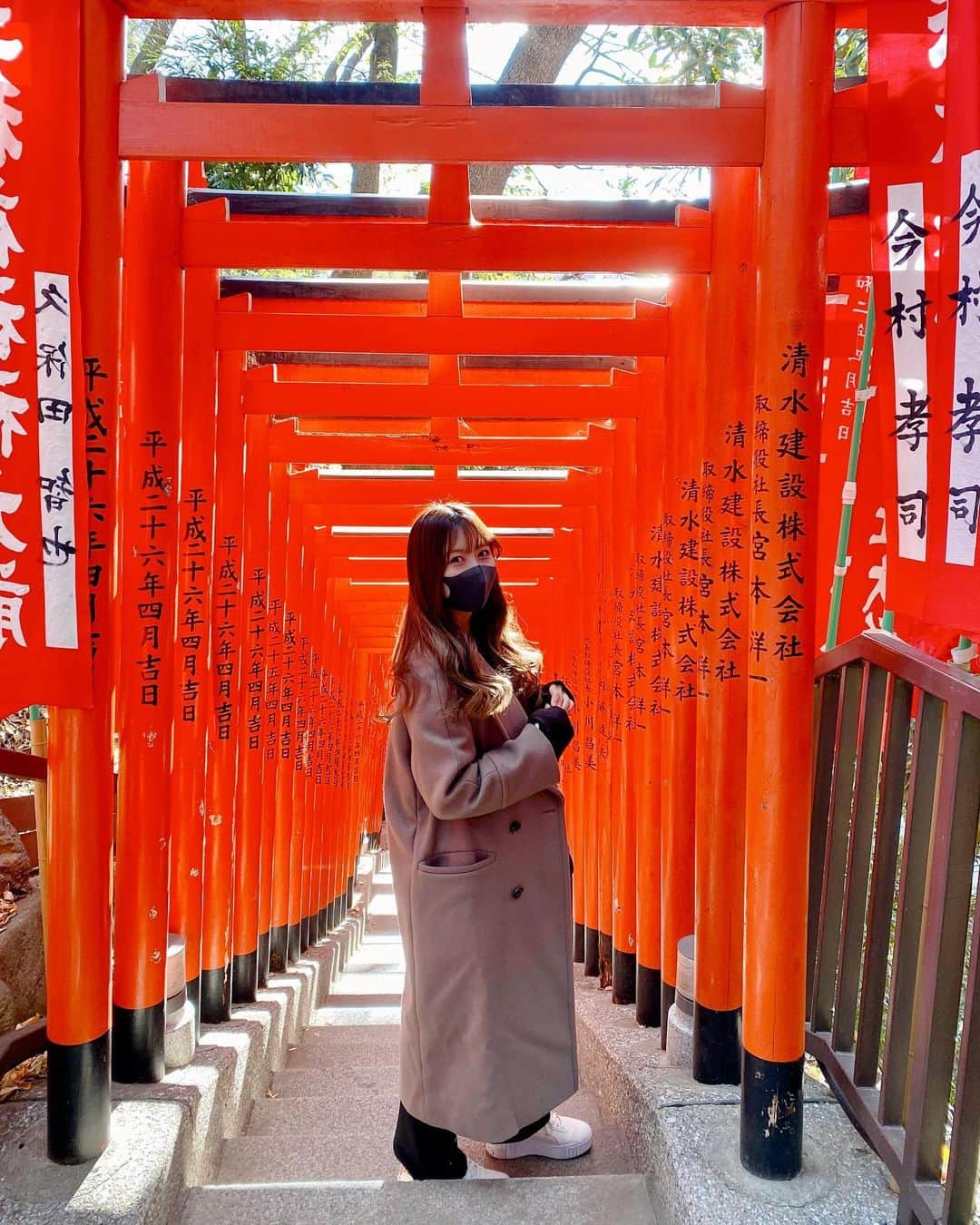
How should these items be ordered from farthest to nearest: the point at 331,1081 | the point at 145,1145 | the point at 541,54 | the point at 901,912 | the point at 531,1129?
the point at 541,54, the point at 331,1081, the point at 531,1129, the point at 145,1145, the point at 901,912

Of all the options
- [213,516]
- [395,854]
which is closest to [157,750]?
[395,854]

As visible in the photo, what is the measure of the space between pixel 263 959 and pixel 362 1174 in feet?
8.73

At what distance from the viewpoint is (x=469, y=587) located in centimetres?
248

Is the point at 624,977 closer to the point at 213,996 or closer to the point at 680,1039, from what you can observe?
the point at 680,1039

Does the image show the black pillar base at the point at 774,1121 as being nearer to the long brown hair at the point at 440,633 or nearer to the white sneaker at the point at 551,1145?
the white sneaker at the point at 551,1145

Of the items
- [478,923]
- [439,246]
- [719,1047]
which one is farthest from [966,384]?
[719,1047]

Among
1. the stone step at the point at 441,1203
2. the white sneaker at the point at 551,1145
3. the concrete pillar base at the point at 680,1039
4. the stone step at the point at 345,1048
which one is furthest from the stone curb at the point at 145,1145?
the concrete pillar base at the point at 680,1039

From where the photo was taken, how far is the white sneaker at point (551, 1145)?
282 centimetres

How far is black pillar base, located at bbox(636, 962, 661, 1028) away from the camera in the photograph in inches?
158

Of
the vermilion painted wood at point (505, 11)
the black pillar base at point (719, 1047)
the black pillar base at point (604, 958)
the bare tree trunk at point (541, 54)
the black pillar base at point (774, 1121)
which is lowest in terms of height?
the black pillar base at point (604, 958)

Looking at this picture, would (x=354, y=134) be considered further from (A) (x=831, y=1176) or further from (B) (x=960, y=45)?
(A) (x=831, y=1176)

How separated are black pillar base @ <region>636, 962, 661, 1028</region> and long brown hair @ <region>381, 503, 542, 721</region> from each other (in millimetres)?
2099

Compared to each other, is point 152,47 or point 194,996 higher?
point 152,47

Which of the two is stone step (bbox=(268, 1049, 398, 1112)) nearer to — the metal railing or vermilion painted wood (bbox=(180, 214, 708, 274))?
the metal railing
